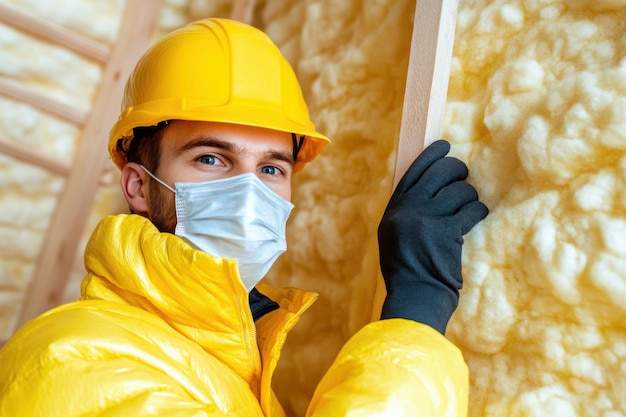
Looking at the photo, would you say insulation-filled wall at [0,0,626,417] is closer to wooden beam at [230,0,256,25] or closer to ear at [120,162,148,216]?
wooden beam at [230,0,256,25]

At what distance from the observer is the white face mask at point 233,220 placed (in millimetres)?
1310

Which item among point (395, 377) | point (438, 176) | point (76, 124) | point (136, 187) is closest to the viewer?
point (395, 377)

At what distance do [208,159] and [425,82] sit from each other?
0.45m

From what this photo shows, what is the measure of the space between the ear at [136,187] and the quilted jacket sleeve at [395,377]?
0.60 m

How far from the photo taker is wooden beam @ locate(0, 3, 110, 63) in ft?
6.54

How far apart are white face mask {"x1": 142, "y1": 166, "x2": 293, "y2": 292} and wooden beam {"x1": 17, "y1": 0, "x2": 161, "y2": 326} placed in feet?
2.87

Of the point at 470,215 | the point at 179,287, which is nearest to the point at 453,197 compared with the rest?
the point at 470,215

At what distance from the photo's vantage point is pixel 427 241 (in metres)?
1.21

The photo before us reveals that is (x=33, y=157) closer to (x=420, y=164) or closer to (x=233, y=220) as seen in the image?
(x=233, y=220)

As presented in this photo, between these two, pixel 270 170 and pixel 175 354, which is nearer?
pixel 175 354

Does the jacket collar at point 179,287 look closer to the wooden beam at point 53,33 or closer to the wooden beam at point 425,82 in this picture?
the wooden beam at point 425,82

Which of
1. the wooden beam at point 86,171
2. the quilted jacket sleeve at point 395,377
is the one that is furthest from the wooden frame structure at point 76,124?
the quilted jacket sleeve at point 395,377

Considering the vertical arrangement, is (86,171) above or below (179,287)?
above

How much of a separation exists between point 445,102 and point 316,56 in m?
0.52
